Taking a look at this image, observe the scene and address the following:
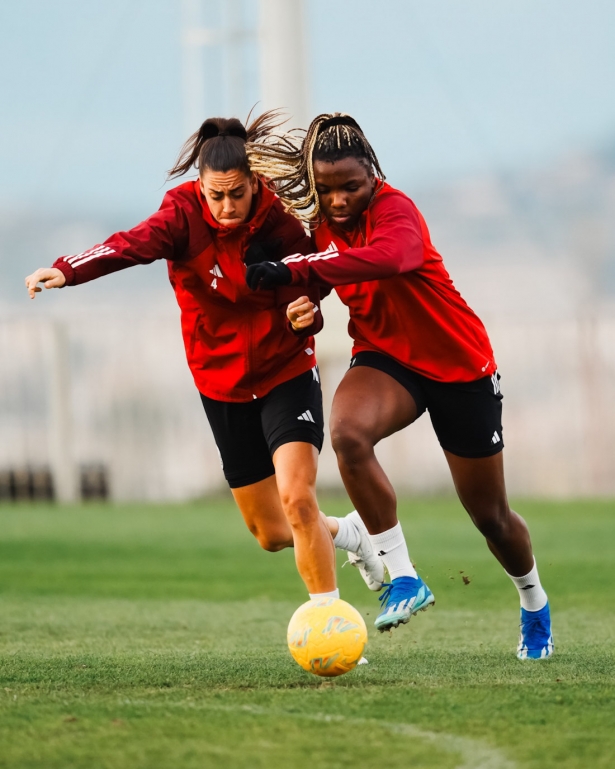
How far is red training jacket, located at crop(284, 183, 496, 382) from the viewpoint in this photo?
200 inches

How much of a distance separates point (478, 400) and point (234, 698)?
1740 mm

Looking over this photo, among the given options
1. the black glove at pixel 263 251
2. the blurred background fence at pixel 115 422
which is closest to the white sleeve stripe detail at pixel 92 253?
the black glove at pixel 263 251

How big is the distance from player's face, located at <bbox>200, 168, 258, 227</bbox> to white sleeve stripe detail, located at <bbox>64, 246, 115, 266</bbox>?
19.2 inches

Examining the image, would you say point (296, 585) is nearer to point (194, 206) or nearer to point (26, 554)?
point (26, 554)

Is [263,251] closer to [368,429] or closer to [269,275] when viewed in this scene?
[269,275]

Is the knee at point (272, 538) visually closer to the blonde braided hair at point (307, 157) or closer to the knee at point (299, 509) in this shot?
the knee at point (299, 509)

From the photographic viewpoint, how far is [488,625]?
24.3ft

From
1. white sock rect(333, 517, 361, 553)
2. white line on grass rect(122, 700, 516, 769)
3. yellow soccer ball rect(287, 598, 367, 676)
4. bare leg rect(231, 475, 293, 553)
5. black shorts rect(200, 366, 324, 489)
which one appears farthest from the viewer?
white sock rect(333, 517, 361, 553)

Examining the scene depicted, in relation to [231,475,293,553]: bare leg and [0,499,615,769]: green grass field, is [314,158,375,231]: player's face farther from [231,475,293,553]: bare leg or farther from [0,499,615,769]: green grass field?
[0,499,615,769]: green grass field

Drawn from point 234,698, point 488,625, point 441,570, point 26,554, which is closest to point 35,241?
point 26,554

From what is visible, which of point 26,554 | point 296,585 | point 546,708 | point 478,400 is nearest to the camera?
point 546,708

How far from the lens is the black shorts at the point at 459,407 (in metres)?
5.26

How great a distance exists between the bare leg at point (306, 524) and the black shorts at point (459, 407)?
560 millimetres

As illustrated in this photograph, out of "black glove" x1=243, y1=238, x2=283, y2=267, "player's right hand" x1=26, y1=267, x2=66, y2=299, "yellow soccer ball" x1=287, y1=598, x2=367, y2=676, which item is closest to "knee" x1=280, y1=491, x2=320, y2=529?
"yellow soccer ball" x1=287, y1=598, x2=367, y2=676
